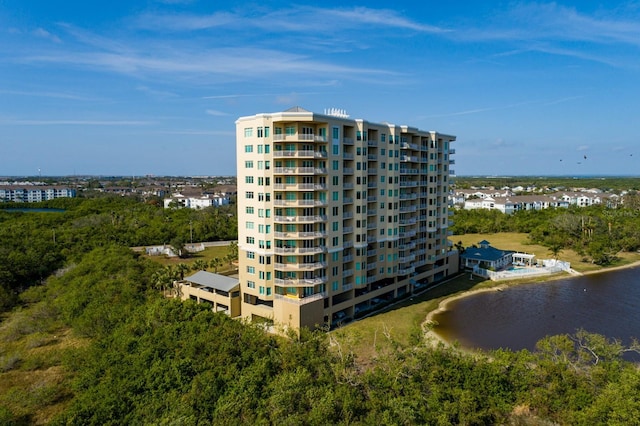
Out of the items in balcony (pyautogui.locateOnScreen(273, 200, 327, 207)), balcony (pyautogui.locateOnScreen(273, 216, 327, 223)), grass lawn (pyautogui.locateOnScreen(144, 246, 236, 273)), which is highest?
balcony (pyautogui.locateOnScreen(273, 200, 327, 207))

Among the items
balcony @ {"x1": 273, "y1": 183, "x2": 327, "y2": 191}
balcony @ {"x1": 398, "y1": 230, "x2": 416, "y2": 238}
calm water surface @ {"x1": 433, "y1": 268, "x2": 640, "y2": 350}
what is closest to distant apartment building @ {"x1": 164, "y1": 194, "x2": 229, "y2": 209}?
balcony @ {"x1": 398, "y1": 230, "x2": 416, "y2": 238}

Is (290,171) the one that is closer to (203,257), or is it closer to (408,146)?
(408,146)

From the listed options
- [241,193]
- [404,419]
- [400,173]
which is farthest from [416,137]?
[404,419]

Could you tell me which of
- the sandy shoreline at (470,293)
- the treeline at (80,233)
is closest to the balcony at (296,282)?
the sandy shoreline at (470,293)

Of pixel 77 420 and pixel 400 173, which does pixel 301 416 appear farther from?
pixel 400 173

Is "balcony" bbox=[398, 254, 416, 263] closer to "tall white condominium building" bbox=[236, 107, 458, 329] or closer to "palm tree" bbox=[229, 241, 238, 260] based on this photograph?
"tall white condominium building" bbox=[236, 107, 458, 329]

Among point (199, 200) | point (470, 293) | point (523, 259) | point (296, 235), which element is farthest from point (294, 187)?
point (199, 200)
